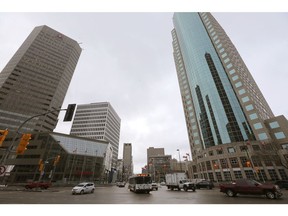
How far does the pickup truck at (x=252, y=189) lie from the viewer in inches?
512

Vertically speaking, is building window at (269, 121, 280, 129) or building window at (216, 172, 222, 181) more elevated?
building window at (269, 121, 280, 129)

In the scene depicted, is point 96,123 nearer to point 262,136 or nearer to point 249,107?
point 249,107

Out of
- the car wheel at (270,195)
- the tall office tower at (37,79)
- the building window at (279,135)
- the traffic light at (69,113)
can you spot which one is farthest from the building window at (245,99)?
the tall office tower at (37,79)

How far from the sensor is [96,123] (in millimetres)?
112938

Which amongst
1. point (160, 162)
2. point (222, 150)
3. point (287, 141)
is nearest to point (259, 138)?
point (287, 141)

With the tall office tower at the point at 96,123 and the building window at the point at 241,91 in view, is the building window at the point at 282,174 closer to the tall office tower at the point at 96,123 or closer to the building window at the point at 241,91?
the building window at the point at 241,91

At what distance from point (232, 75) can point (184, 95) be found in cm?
2678

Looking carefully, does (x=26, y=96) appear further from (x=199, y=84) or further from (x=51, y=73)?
(x=199, y=84)

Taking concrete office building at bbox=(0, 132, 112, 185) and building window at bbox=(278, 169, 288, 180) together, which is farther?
concrete office building at bbox=(0, 132, 112, 185)

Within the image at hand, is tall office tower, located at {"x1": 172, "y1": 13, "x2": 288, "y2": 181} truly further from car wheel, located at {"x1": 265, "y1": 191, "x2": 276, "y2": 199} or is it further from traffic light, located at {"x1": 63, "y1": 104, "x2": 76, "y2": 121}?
traffic light, located at {"x1": 63, "y1": 104, "x2": 76, "y2": 121}

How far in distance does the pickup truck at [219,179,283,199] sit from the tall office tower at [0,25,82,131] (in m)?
91.5

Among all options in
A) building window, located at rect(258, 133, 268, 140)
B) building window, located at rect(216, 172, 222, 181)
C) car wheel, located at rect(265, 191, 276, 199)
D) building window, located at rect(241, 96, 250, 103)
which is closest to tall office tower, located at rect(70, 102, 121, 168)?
Answer: building window, located at rect(216, 172, 222, 181)

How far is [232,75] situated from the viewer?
202ft

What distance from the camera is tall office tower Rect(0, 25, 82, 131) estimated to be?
9438 centimetres
